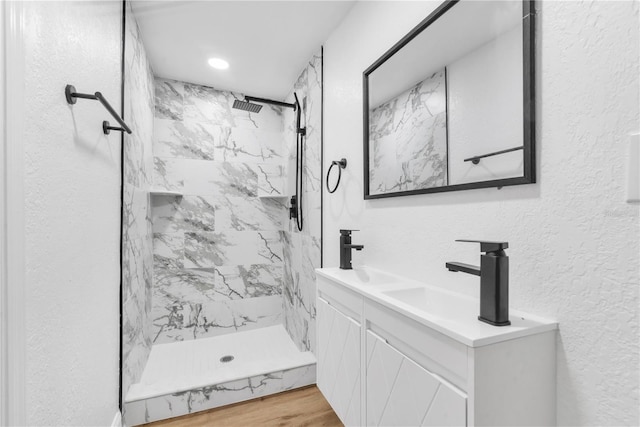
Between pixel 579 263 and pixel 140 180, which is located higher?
pixel 140 180

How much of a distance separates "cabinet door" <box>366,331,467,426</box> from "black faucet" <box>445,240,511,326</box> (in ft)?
0.63

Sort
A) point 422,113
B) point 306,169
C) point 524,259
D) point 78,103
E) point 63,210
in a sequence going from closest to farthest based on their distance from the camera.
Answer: point 524,259, point 63,210, point 78,103, point 422,113, point 306,169

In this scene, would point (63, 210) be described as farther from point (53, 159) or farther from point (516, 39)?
point (516, 39)

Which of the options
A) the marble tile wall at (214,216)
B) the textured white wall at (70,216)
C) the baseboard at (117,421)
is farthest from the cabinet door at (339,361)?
the marble tile wall at (214,216)

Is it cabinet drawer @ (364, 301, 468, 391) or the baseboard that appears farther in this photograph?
the baseboard

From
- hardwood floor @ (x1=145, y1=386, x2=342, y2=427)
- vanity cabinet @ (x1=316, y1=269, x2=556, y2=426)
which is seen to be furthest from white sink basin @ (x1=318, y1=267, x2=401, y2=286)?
hardwood floor @ (x1=145, y1=386, x2=342, y2=427)

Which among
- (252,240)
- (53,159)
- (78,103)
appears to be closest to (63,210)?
(53,159)

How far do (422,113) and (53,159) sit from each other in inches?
48.3

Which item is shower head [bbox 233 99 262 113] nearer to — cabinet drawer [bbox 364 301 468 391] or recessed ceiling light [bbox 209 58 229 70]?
recessed ceiling light [bbox 209 58 229 70]

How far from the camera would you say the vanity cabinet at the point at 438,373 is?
62 cm

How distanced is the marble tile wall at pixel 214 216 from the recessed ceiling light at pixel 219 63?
0.42 meters

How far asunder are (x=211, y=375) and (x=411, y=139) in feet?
6.15

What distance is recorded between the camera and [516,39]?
768 mm

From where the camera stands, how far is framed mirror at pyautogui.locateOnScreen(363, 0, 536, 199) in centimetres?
76
